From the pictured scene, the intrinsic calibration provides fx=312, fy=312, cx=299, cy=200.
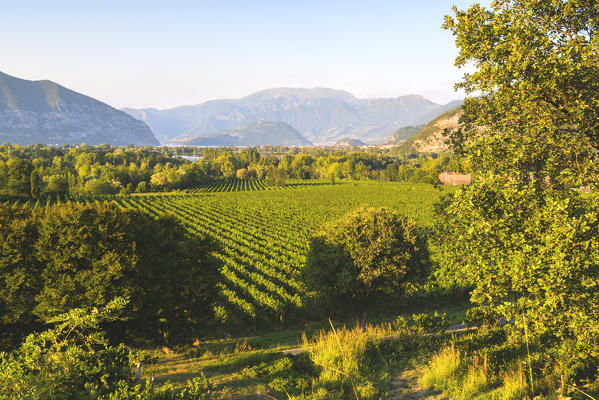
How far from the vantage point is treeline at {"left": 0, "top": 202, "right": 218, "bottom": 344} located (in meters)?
14.6

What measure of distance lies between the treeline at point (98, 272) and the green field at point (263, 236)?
5.99 m

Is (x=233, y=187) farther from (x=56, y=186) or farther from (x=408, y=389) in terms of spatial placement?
(x=408, y=389)

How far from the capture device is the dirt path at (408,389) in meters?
9.80

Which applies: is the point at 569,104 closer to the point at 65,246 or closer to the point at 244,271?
the point at 65,246

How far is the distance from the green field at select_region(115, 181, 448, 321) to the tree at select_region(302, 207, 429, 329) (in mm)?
4000

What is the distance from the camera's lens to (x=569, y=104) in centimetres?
797

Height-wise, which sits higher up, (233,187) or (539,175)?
(539,175)

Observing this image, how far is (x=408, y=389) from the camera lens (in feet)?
34.1

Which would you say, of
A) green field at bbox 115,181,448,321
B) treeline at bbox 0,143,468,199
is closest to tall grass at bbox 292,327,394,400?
green field at bbox 115,181,448,321

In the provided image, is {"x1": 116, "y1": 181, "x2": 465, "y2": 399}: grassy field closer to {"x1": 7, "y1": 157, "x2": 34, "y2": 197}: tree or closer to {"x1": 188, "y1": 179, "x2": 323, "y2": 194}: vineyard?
{"x1": 7, "y1": 157, "x2": 34, "y2": 197}: tree

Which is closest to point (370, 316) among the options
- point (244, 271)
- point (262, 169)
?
point (244, 271)

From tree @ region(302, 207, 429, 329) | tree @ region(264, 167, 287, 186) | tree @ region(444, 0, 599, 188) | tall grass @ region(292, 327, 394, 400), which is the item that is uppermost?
tree @ region(444, 0, 599, 188)

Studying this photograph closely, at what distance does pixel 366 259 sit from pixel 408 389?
792 centimetres

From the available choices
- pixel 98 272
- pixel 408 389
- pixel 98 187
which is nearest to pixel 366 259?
pixel 408 389
